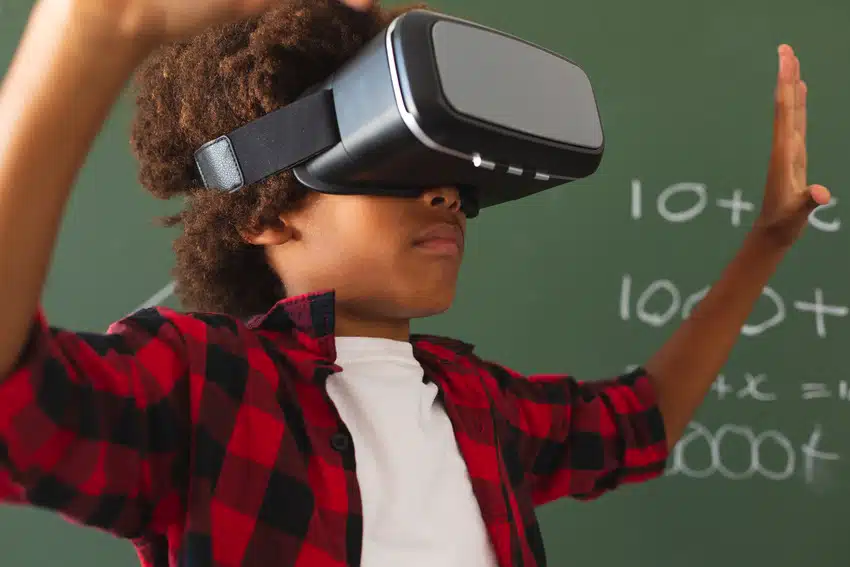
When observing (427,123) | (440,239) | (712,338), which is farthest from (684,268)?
(427,123)

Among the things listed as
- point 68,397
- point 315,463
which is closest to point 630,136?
point 315,463

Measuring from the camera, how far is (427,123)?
369mm

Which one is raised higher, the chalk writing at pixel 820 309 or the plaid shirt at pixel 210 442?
the plaid shirt at pixel 210 442

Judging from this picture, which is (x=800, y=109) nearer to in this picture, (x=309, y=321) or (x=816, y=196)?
(x=816, y=196)

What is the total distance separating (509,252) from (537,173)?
0.35m

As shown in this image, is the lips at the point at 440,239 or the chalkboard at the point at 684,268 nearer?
the lips at the point at 440,239

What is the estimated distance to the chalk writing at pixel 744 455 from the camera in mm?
773

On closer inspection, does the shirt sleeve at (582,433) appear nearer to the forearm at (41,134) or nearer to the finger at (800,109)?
the finger at (800,109)

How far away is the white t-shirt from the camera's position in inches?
17.8

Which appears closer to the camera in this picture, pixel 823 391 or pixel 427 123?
pixel 427 123

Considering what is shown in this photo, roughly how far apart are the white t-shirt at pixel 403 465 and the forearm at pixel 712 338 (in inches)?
9.7

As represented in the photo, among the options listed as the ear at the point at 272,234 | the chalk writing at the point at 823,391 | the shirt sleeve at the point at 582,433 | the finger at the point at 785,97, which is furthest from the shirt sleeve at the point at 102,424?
the chalk writing at the point at 823,391

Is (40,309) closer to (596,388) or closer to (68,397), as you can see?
(68,397)

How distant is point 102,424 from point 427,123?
218 mm
